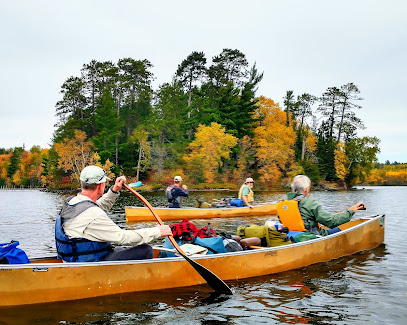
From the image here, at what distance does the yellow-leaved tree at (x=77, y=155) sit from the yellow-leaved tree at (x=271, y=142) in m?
20.7

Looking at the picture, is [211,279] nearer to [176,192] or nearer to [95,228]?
[95,228]

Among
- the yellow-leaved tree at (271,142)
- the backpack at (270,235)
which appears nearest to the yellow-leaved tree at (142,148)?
the yellow-leaved tree at (271,142)

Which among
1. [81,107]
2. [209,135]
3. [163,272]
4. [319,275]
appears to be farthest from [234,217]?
[81,107]

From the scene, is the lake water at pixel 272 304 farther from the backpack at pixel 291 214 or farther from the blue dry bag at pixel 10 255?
the backpack at pixel 291 214

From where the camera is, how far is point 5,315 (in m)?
4.85

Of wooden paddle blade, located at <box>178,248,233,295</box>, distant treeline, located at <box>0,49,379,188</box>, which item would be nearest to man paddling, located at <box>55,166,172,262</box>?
wooden paddle blade, located at <box>178,248,233,295</box>

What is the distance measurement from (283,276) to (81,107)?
5525cm

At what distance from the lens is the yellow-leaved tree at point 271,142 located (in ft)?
168

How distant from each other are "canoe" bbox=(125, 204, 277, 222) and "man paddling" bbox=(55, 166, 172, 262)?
933 centimetres

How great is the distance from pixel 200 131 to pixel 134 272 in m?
44.9

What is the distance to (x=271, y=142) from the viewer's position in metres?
54.1

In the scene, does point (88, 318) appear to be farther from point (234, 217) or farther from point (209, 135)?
point (209, 135)

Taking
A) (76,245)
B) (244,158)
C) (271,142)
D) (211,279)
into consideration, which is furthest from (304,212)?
(271,142)

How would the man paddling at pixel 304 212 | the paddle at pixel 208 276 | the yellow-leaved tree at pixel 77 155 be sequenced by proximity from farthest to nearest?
1. the yellow-leaved tree at pixel 77 155
2. the man paddling at pixel 304 212
3. the paddle at pixel 208 276
